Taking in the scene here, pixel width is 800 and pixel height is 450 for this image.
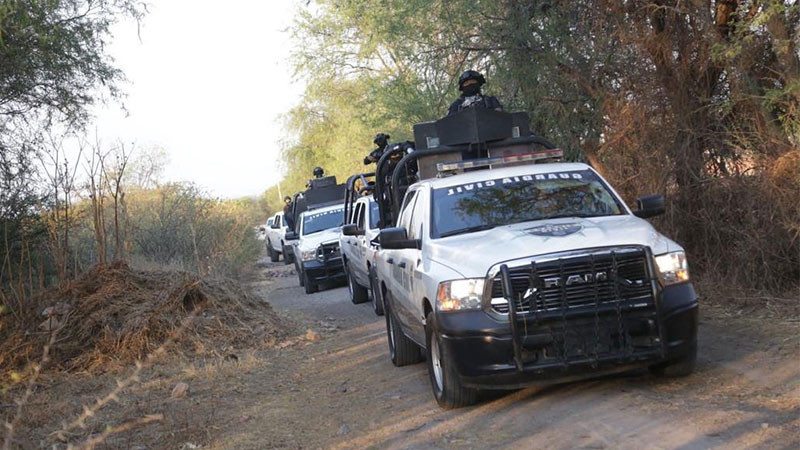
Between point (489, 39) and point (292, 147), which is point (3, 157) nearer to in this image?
Result: point (489, 39)

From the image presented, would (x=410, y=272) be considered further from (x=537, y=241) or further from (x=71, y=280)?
(x=71, y=280)

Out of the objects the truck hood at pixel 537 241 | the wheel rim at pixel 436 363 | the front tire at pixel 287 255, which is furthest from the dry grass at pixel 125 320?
the front tire at pixel 287 255

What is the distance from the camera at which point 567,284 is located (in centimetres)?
632

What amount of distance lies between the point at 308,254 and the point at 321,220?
1372 mm

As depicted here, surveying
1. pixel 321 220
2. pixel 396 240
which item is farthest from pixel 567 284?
pixel 321 220

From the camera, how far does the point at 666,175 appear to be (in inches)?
447

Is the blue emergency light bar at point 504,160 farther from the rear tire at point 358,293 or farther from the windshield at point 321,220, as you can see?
the windshield at point 321,220

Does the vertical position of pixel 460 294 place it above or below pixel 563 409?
above

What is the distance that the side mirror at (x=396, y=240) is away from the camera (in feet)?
25.0

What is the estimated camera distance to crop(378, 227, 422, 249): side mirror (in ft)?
25.0

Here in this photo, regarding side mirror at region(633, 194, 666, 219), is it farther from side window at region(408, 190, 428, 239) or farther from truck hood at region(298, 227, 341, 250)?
truck hood at region(298, 227, 341, 250)

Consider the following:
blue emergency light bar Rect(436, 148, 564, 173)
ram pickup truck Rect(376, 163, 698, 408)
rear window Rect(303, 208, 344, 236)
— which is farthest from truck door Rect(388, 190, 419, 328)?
rear window Rect(303, 208, 344, 236)

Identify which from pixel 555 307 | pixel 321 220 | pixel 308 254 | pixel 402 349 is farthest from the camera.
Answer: pixel 321 220

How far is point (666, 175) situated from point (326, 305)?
7258 millimetres
